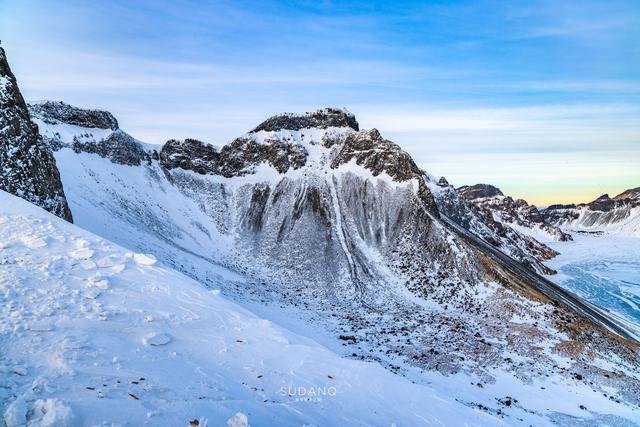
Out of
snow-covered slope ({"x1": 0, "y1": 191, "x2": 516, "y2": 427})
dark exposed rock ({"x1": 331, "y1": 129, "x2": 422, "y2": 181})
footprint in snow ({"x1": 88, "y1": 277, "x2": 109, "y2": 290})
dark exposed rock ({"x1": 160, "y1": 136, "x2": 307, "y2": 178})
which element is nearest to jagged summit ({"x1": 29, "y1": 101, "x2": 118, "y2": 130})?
dark exposed rock ({"x1": 160, "y1": 136, "x2": 307, "y2": 178})

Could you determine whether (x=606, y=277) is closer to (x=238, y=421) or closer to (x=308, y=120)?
(x=308, y=120)

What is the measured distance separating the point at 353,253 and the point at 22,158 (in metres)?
39.2

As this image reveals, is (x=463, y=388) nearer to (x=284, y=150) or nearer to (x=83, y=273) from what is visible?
(x=83, y=273)

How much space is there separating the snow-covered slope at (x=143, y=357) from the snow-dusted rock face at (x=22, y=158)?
896 centimetres

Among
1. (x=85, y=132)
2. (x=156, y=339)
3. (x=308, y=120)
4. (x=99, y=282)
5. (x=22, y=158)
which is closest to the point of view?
(x=156, y=339)

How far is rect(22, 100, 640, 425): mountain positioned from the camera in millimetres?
29000

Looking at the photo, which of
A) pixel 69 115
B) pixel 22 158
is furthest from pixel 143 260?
pixel 69 115

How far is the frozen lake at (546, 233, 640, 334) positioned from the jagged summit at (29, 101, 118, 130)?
83.7 metres

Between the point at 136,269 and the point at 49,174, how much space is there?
18.5 metres

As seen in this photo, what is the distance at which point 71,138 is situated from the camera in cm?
5397

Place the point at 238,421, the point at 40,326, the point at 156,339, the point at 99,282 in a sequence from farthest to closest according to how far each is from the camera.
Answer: the point at 99,282, the point at 156,339, the point at 40,326, the point at 238,421

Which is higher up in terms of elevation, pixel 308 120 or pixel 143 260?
pixel 308 120

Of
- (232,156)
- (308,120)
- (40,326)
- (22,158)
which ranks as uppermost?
(308,120)

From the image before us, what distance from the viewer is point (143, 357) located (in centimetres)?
1118
